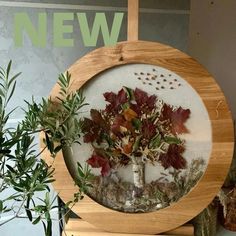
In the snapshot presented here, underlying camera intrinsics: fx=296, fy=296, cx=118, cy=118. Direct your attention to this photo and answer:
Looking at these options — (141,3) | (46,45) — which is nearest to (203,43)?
(141,3)

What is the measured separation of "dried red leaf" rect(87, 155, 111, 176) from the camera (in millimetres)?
761

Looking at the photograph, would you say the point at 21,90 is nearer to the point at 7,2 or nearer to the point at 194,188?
the point at 7,2

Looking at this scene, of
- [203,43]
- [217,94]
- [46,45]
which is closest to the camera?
[217,94]

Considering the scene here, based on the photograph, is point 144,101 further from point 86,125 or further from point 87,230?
point 87,230

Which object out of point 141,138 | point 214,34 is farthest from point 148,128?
point 214,34

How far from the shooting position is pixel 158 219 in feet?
2.51

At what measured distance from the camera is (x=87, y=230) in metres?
0.81

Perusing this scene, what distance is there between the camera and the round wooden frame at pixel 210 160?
0.70 m

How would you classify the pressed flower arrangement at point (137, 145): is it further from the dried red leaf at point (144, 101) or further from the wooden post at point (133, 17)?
the wooden post at point (133, 17)

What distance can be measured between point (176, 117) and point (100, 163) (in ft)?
0.74

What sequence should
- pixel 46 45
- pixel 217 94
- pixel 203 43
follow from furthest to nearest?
pixel 203 43
pixel 46 45
pixel 217 94

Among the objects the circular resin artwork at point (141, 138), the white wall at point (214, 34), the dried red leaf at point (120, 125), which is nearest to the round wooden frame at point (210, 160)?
the circular resin artwork at point (141, 138)

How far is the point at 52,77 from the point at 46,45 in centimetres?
9

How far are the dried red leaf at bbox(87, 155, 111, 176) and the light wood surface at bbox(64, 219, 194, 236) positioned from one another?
0.17m
